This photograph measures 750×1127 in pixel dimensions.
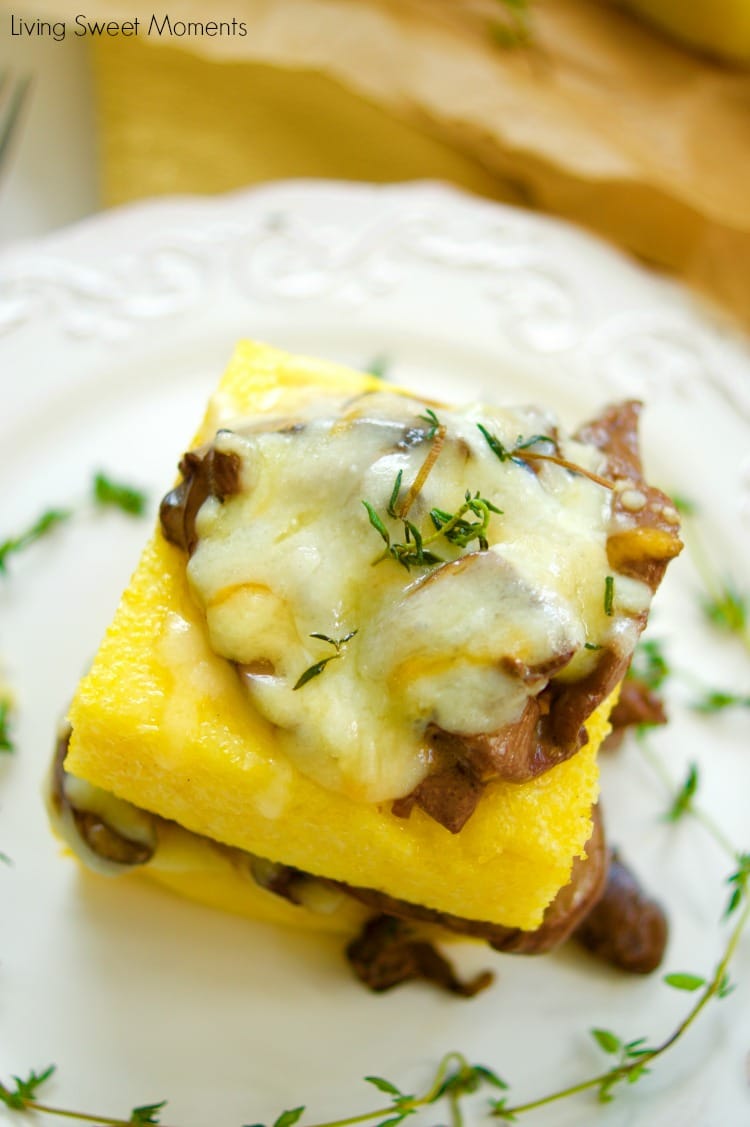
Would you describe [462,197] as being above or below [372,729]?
above

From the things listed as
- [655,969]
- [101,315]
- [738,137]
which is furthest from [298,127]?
[655,969]

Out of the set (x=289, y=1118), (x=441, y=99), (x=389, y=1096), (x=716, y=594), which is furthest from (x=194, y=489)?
(x=441, y=99)

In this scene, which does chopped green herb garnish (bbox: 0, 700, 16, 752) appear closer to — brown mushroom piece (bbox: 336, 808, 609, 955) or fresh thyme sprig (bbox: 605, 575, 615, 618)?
brown mushroom piece (bbox: 336, 808, 609, 955)

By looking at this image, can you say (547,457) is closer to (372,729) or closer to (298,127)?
(372,729)

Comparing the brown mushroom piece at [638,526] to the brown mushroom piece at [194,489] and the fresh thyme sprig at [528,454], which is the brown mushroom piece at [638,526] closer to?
the fresh thyme sprig at [528,454]

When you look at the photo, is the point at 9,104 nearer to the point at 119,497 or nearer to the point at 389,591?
the point at 119,497

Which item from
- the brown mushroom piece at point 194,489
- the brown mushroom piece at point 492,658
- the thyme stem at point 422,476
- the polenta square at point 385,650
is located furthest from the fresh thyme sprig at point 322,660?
the brown mushroom piece at point 194,489

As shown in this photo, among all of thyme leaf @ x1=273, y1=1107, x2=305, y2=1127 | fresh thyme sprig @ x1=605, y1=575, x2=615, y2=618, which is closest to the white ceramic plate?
thyme leaf @ x1=273, y1=1107, x2=305, y2=1127
